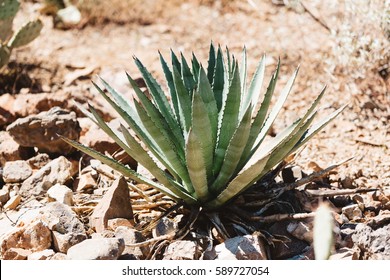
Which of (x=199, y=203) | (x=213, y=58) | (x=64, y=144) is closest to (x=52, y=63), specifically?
(x=64, y=144)

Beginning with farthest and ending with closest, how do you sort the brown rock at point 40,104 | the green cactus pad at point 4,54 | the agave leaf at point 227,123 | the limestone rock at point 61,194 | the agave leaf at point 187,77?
the green cactus pad at point 4,54 < the brown rock at point 40,104 < the limestone rock at point 61,194 < the agave leaf at point 187,77 < the agave leaf at point 227,123

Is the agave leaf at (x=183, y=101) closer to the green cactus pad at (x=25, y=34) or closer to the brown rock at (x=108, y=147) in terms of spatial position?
the brown rock at (x=108, y=147)

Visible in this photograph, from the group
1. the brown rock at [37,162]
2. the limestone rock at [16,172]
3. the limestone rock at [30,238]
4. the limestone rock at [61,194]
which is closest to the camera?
the limestone rock at [30,238]

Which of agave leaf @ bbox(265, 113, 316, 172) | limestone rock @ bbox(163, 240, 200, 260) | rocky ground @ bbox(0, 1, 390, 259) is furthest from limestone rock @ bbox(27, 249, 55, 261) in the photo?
agave leaf @ bbox(265, 113, 316, 172)

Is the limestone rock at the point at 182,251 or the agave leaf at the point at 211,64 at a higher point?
the agave leaf at the point at 211,64

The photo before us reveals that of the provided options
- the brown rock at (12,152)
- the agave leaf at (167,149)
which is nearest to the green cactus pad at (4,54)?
the brown rock at (12,152)

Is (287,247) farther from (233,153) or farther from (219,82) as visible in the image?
(219,82)
